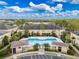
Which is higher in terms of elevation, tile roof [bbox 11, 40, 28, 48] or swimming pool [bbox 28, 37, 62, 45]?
swimming pool [bbox 28, 37, 62, 45]

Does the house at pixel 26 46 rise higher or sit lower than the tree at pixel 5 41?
lower

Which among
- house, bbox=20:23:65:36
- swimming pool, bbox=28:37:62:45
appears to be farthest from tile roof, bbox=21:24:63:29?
swimming pool, bbox=28:37:62:45

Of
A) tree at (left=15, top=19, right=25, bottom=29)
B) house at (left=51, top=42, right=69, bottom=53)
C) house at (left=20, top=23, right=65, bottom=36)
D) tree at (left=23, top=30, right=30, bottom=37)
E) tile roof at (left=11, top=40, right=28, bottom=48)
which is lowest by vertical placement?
house at (left=51, top=42, right=69, bottom=53)

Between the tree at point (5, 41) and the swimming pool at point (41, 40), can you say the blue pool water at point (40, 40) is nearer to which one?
the swimming pool at point (41, 40)

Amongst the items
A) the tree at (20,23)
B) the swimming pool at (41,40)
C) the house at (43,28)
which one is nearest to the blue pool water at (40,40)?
the swimming pool at (41,40)

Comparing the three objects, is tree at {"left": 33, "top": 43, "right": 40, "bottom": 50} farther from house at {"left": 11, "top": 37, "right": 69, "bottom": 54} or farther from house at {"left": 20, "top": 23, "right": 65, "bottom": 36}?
house at {"left": 20, "top": 23, "right": 65, "bottom": 36}

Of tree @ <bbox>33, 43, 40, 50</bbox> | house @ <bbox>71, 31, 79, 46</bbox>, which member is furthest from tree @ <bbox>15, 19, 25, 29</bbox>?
house @ <bbox>71, 31, 79, 46</bbox>

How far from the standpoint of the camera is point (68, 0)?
3.14 metres

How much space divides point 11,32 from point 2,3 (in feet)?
1.87

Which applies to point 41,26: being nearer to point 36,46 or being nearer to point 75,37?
point 36,46

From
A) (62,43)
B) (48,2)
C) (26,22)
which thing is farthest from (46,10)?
(62,43)

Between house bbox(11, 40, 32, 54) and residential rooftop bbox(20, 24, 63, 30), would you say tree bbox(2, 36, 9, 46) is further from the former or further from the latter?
residential rooftop bbox(20, 24, 63, 30)

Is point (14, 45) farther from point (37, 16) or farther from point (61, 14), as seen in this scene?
point (61, 14)

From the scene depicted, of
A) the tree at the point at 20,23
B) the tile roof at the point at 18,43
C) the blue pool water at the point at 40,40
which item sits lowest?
the tile roof at the point at 18,43
